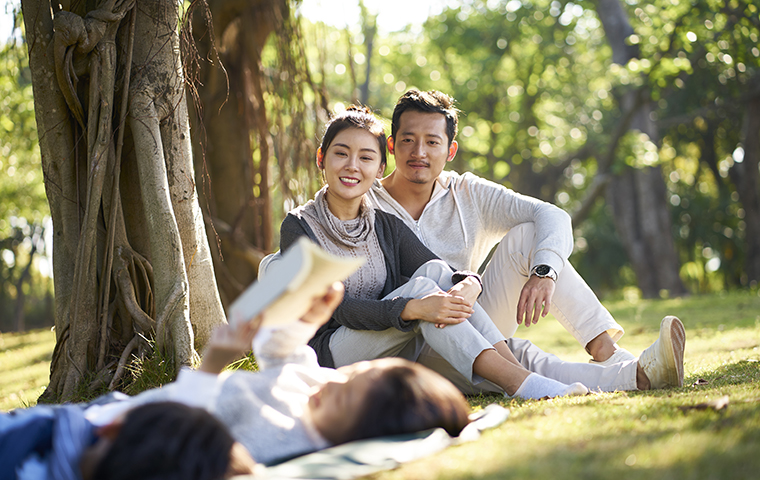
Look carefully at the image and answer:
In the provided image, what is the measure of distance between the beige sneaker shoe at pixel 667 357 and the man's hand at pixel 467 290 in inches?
29.6

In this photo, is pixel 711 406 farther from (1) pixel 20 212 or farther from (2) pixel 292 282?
(1) pixel 20 212

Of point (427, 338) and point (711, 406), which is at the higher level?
point (427, 338)

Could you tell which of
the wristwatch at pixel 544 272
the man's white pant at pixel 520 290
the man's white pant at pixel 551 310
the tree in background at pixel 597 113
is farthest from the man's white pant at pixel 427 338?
the tree in background at pixel 597 113

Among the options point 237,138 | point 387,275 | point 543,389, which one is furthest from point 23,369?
point 543,389

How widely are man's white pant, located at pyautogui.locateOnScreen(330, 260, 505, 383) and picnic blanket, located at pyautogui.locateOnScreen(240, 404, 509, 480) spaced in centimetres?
87

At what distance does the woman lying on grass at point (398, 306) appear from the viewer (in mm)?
2547

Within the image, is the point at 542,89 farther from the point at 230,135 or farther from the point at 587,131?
the point at 230,135

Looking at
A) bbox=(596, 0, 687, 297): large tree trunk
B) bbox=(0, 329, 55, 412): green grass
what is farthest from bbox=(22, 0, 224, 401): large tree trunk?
bbox=(596, 0, 687, 297): large tree trunk

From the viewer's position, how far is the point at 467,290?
2.59 meters

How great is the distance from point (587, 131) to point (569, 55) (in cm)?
231

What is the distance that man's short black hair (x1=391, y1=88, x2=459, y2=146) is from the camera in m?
3.44

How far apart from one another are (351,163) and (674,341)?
1575 millimetres

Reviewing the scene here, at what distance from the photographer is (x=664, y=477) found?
53.0 inches

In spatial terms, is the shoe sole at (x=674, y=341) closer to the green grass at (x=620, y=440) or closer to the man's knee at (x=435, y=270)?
the green grass at (x=620, y=440)
